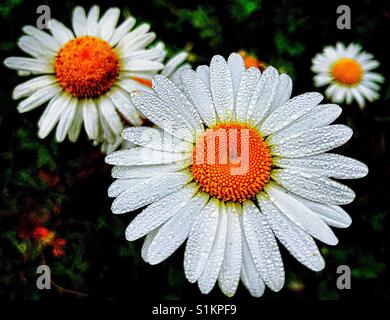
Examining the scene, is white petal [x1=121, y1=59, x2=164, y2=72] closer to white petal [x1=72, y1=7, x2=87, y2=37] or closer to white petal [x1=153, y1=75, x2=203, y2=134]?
white petal [x1=72, y1=7, x2=87, y2=37]

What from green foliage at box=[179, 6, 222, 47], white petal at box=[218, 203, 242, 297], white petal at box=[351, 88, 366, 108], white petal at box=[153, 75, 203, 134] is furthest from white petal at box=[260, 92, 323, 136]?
white petal at box=[351, 88, 366, 108]

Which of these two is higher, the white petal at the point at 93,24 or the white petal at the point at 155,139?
the white petal at the point at 93,24

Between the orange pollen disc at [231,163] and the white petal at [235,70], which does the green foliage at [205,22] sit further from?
A: the orange pollen disc at [231,163]

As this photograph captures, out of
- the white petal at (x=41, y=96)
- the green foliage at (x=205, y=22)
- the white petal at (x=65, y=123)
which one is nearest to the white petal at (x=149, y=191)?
the white petal at (x=65, y=123)

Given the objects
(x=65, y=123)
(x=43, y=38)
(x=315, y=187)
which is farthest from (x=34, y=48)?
(x=315, y=187)

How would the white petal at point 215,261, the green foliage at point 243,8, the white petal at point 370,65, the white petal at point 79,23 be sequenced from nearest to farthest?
the white petal at point 215,261, the white petal at point 79,23, the green foliage at point 243,8, the white petal at point 370,65

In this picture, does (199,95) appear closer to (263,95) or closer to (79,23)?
(263,95)
